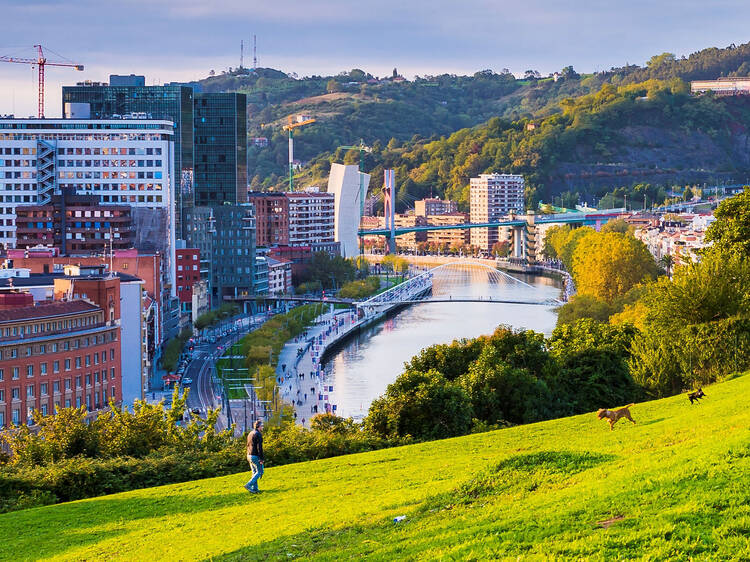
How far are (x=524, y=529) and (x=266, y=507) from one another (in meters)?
3.67

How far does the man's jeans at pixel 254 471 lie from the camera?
10.9 meters

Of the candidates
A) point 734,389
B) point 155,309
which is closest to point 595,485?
point 734,389

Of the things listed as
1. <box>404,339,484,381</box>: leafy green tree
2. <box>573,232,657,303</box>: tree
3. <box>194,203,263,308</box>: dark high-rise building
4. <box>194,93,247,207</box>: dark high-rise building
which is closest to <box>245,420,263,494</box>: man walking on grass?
<box>404,339,484,381</box>: leafy green tree

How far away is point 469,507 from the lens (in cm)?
849

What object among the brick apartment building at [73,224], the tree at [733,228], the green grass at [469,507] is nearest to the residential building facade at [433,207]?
the brick apartment building at [73,224]

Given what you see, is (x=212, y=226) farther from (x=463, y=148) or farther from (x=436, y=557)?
(x=463, y=148)

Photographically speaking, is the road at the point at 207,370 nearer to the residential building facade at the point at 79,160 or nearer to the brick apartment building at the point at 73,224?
the brick apartment building at the point at 73,224

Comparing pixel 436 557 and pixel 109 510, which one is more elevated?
pixel 436 557

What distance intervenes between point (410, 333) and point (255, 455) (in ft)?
138

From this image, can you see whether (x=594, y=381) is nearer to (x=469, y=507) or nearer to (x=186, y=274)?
(x=469, y=507)

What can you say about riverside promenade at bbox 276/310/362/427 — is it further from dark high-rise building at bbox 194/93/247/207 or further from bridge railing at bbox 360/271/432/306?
dark high-rise building at bbox 194/93/247/207

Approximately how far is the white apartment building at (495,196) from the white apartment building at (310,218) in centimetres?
3514

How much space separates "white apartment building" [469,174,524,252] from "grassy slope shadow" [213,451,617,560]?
11044 cm

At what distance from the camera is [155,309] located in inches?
1561
